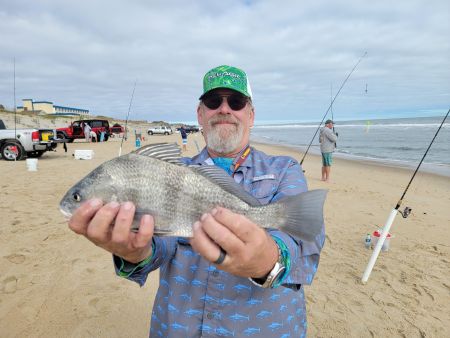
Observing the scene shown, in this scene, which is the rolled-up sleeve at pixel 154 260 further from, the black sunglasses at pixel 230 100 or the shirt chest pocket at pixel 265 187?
the black sunglasses at pixel 230 100

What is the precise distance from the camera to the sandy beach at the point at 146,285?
4.07m

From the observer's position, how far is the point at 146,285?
4.95 metres

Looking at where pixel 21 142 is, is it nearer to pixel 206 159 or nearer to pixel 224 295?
pixel 206 159

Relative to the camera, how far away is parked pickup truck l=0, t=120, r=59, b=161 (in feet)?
53.0

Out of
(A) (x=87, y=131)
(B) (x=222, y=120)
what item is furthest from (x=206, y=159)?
(A) (x=87, y=131)

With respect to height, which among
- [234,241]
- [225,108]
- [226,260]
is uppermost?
[225,108]

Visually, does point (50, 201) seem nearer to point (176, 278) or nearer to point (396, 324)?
point (176, 278)

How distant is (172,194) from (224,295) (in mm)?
753

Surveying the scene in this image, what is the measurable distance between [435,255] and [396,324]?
112 inches

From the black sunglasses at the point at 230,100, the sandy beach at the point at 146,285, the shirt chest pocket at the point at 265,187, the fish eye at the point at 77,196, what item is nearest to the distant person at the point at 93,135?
the sandy beach at the point at 146,285

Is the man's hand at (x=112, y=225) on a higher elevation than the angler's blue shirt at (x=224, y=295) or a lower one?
higher

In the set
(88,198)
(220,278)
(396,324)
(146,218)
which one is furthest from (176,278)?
(396,324)

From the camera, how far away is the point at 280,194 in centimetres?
220

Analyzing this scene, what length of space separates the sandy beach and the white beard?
2782 millimetres
